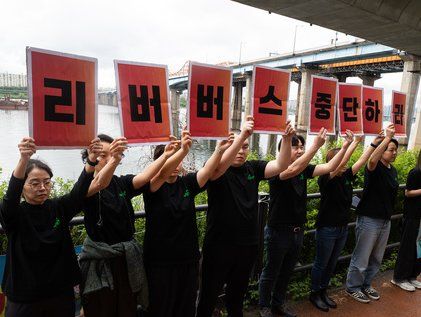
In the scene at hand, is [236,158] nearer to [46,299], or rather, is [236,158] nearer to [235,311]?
[235,311]

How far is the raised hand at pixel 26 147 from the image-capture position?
200 centimetres

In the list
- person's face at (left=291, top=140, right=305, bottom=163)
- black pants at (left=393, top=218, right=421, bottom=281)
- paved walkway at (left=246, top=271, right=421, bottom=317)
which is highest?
person's face at (left=291, top=140, right=305, bottom=163)

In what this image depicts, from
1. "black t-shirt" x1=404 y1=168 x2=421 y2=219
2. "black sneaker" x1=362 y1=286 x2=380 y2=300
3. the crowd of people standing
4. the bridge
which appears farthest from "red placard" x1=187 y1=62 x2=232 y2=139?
the bridge

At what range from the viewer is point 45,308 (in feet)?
6.92

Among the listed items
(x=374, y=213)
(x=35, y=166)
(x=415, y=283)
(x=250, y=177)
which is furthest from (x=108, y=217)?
(x=415, y=283)

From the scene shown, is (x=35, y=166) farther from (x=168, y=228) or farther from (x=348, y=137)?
(x=348, y=137)

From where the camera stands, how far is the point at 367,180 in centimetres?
A: 380

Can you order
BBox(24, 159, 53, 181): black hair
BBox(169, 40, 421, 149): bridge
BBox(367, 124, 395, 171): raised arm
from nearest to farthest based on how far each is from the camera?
1. BBox(24, 159, 53, 181): black hair
2. BBox(367, 124, 395, 171): raised arm
3. BBox(169, 40, 421, 149): bridge

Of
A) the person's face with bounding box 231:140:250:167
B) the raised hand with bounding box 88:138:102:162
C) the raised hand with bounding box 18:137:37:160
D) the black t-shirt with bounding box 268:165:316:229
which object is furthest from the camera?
the black t-shirt with bounding box 268:165:316:229

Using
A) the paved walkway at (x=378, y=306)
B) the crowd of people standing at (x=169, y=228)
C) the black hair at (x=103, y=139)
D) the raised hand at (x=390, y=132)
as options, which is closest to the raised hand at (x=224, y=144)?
the crowd of people standing at (x=169, y=228)

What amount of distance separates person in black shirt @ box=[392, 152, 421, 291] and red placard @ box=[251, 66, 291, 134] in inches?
73.8

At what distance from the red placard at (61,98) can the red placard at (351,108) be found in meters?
2.62

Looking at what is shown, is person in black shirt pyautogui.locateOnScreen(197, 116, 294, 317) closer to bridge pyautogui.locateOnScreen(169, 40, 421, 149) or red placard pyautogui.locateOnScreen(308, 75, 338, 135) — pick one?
red placard pyautogui.locateOnScreen(308, 75, 338, 135)

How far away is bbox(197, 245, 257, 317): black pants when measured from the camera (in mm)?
2805
